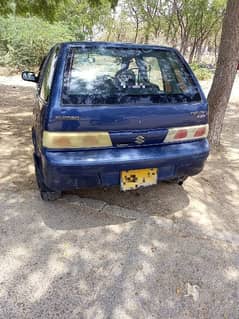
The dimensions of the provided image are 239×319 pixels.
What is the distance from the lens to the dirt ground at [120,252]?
6.64ft

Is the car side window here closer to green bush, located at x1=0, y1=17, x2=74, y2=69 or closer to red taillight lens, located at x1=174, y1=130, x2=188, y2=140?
red taillight lens, located at x1=174, y1=130, x2=188, y2=140

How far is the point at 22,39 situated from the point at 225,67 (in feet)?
45.0

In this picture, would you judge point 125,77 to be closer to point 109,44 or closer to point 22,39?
point 109,44

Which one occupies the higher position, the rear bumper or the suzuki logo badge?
the suzuki logo badge

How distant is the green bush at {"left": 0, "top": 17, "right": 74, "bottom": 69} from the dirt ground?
13244mm

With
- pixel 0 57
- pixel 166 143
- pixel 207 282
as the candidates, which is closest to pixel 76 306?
pixel 207 282

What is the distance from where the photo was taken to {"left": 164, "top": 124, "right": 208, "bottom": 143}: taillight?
9.22 ft

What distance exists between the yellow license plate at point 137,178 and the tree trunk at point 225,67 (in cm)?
237

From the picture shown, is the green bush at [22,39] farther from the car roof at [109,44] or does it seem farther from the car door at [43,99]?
the car roof at [109,44]

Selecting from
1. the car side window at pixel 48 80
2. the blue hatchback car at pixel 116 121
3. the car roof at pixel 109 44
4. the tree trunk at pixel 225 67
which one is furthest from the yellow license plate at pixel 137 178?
the tree trunk at pixel 225 67

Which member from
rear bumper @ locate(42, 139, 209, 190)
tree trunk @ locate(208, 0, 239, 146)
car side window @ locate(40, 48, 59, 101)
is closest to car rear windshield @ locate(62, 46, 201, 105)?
car side window @ locate(40, 48, 59, 101)

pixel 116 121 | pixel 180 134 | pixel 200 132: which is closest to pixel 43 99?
pixel 116 121

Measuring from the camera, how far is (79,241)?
2.61 meters

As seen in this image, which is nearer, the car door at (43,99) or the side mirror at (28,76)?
the car door at (43,99)
